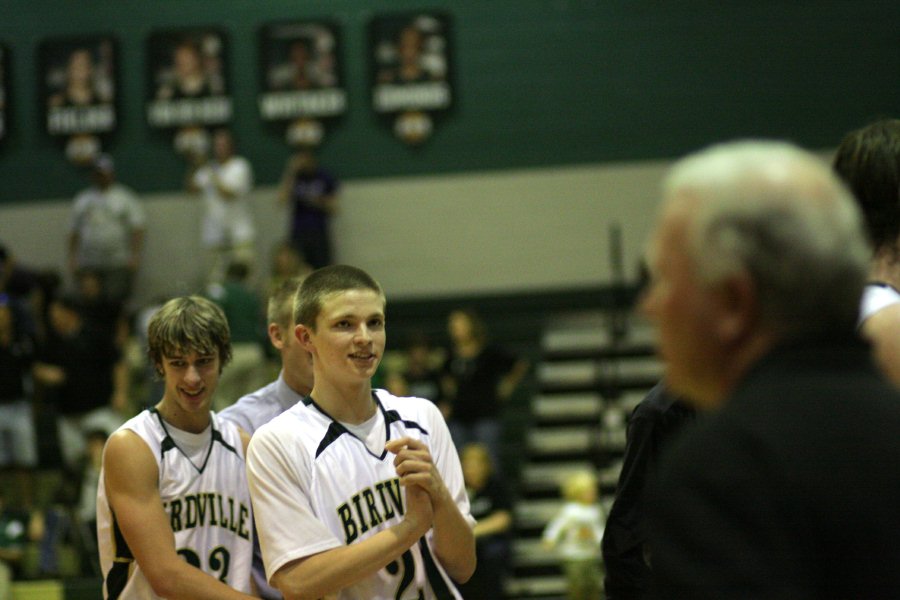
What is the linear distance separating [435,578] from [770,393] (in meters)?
1.87

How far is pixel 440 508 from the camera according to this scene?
304 centimetres

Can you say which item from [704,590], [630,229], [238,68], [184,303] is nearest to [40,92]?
[238,68]

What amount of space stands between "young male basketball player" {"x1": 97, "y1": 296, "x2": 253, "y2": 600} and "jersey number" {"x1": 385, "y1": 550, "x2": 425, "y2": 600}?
453mm

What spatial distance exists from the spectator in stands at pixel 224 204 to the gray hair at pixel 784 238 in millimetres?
12163

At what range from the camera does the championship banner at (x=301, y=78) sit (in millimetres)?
14094

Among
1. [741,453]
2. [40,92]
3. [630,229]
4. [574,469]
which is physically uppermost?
[40,92]

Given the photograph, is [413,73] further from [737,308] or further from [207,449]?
[737,308]

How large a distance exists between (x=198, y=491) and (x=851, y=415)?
2.38 m

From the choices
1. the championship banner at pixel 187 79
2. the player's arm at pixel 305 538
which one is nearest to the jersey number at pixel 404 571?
the player's arm at pixel 305 538

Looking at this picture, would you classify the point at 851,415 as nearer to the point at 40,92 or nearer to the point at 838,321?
the point at 838,321

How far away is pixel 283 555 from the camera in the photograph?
2.97 m

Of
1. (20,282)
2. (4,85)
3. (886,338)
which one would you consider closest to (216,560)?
(886,338)

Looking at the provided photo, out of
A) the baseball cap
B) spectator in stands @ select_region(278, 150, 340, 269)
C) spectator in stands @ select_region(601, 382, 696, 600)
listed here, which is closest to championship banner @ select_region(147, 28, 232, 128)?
the baseball cap

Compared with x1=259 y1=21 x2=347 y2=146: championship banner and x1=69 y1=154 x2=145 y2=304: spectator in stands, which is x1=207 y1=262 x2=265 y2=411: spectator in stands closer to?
x1=69 y1=154 x2=145 y2=304: spectator in stands
